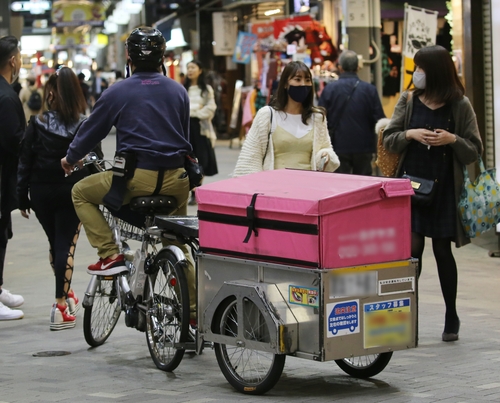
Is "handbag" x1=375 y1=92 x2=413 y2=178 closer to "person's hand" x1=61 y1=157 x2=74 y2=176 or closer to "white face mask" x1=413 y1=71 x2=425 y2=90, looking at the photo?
"white face mask" x1=413 y1=71 x2=425 y2=90

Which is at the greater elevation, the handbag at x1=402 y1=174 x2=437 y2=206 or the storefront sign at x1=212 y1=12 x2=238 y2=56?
the storefront sign at x1=212 y1=12 x2=238 y2=56

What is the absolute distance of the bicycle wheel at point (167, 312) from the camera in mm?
5715

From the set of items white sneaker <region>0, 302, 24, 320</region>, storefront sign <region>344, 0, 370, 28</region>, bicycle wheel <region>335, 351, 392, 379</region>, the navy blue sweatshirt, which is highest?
storefront sign <region>344, 0, 370, 28</region>

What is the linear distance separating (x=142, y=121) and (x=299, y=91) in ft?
4.03

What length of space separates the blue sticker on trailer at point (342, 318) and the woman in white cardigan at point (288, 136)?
74.1 inches

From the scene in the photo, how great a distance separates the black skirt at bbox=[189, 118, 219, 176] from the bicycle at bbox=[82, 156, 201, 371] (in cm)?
782

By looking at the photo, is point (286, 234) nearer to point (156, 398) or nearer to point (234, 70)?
point (156, 398)

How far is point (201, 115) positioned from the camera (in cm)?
1437

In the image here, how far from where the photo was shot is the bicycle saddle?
6.03 m

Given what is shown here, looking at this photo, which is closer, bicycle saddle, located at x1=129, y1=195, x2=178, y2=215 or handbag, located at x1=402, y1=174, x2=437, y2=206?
bicycle saddle, located at x1=129, y1=195, x2=178, y2=215

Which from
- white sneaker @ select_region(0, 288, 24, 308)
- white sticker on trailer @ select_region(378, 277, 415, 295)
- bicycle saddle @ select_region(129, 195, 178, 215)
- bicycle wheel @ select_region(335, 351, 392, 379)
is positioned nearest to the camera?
white sticker on trailer @ select_region(378, 277, 415, 295)

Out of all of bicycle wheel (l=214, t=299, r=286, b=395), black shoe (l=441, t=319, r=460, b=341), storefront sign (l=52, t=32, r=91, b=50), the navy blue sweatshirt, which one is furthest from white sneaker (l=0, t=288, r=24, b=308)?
storefront sign (l=52, t=32, r=91, b=50)

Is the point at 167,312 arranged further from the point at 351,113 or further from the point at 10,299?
the point at 351,113

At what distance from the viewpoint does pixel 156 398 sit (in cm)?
534
